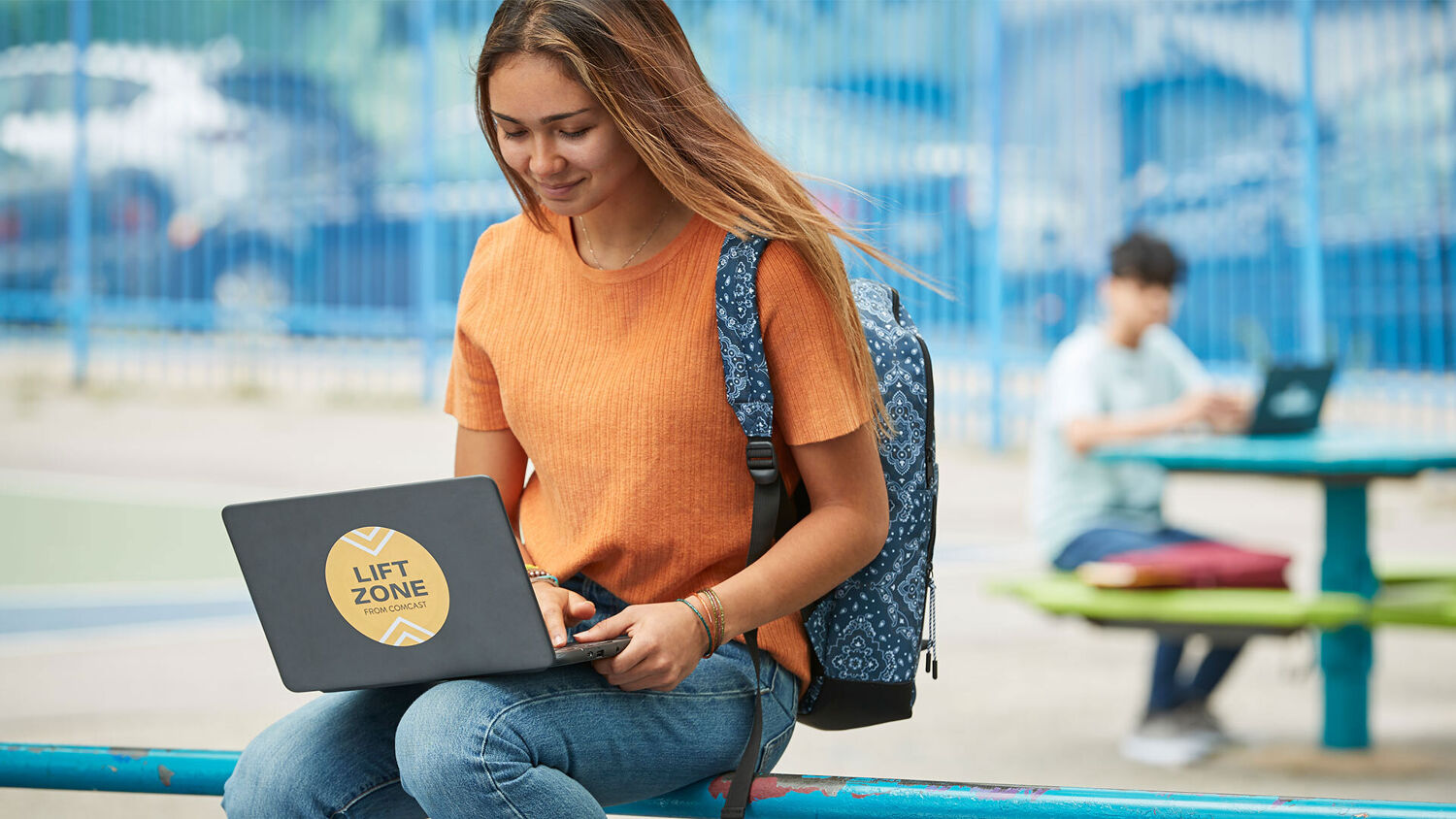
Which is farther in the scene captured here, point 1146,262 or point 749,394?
point 1146,262

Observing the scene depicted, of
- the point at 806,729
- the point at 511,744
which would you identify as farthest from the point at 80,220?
the point at 511,744

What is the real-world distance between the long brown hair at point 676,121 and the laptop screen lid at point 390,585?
17.6 inches

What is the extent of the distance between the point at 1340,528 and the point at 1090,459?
66cm

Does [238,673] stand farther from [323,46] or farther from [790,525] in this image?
[323,46]

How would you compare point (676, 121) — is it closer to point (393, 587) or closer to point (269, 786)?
point (393, 587)

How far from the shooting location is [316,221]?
31.3 feet

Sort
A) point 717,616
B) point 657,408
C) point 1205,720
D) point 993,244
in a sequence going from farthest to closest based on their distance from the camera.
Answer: point 993,244 < point 1205,720 < point 657,408 < point 717,616

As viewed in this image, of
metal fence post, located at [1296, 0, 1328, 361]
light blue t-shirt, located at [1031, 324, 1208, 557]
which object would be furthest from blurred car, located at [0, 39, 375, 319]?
light blue t-shirt, located at [1031, 324, 1208, 557]

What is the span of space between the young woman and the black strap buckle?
0.13ft

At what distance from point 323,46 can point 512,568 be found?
8777 millimetres

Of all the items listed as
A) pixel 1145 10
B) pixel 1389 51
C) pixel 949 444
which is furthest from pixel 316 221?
pixel 1389 51

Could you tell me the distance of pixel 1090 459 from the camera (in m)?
4.10

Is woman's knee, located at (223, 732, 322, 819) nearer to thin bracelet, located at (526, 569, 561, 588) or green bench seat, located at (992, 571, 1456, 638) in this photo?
thin bracelet, located at (526, 569, 561, 588)

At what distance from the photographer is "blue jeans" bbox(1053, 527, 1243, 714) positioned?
3.86 meters
